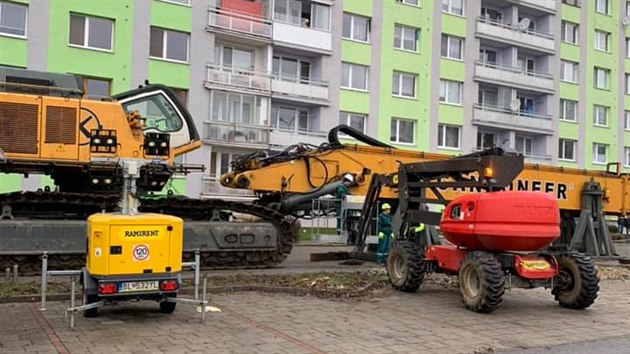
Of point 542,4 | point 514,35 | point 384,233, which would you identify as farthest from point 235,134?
point 542,4

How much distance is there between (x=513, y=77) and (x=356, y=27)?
39.4 feet

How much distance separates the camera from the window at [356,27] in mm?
36562

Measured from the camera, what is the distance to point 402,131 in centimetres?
3831

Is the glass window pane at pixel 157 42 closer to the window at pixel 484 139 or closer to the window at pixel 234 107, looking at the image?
the window at pixel 234 107

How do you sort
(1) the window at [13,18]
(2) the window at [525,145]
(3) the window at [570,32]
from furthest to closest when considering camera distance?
(3) the window at [570,32], (2) the window at [525,145], (1) the window at [13,18]

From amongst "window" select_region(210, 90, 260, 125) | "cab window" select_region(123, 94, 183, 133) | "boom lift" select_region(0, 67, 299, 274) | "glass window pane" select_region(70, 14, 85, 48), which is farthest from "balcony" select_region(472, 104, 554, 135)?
"cab window" select_region(123, 94, 183, 133)

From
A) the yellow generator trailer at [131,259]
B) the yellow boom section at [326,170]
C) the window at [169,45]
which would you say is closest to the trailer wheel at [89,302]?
the yellow generator trailer at [131,259]

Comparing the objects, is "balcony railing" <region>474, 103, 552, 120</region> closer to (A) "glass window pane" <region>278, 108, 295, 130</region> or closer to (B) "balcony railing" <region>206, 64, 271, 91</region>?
(A) "glass window pane" <region>278, 108, 295, 130</region>

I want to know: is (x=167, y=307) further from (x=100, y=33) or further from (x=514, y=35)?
(x=514, y=35)

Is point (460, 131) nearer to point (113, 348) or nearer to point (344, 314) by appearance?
point (344, 314)

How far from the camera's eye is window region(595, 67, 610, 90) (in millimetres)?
48312

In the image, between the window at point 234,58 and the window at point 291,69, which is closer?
the window at point 234,58

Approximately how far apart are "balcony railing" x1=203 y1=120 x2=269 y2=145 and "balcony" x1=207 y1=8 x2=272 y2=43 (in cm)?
435

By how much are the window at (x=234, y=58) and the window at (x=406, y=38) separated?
358 inches
